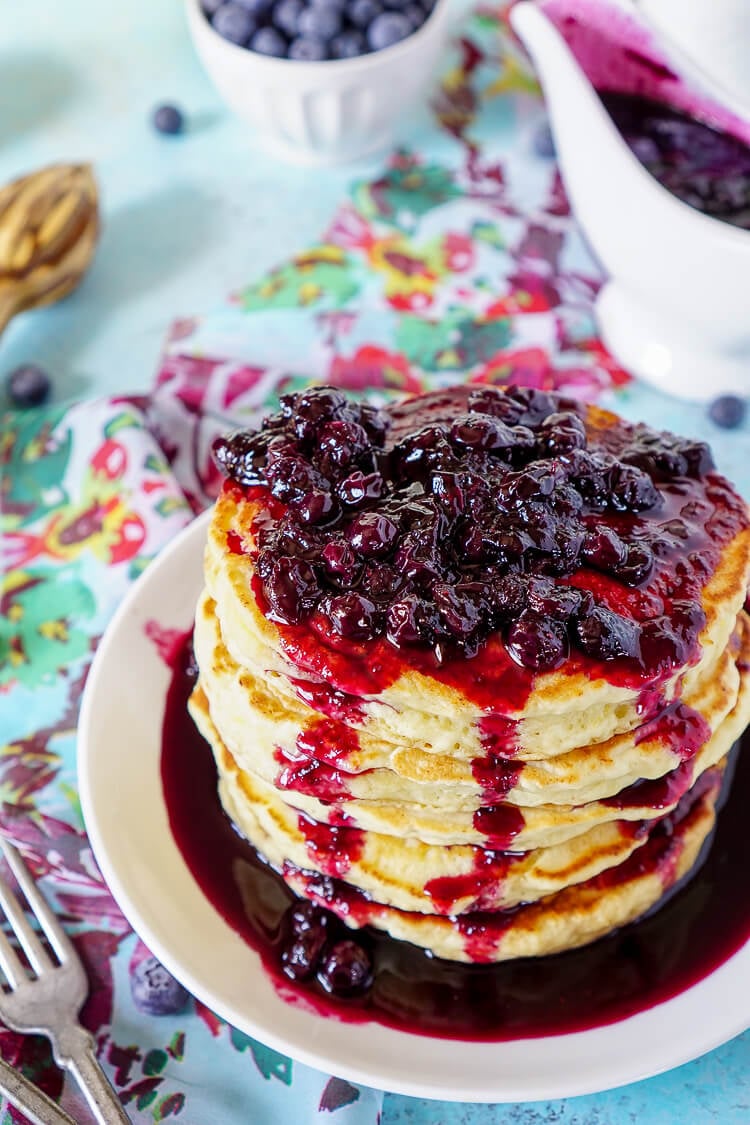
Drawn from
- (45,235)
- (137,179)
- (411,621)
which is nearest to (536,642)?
(411,621)

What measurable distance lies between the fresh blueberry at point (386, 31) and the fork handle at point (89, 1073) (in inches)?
116

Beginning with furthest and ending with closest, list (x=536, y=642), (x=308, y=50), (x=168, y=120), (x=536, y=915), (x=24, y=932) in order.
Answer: (x=168, y=120) → (x=308, y=50) → (x=24, y=932) → (x=536, y=915) → (x=536, y=642)

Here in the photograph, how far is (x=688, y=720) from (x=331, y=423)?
0.76m

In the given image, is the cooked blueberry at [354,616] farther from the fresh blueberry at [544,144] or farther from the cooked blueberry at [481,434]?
A: the fresh blueberry at [544,144]

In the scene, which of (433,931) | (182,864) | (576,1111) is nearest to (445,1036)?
(433,931)

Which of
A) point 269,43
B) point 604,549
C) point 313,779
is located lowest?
point 313,779

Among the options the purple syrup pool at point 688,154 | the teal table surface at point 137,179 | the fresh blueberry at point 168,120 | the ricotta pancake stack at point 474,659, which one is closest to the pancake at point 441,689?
the ricotta pancake stack at point 474,659

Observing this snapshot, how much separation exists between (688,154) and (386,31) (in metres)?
1.05

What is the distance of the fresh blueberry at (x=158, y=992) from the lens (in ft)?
6.98

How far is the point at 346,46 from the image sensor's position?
365 cm

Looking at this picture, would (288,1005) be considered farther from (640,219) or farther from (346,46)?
(346,46)

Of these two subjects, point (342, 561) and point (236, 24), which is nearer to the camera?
point (342, 561)

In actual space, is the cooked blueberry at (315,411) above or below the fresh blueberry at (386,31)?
below

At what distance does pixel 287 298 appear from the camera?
356 cm
